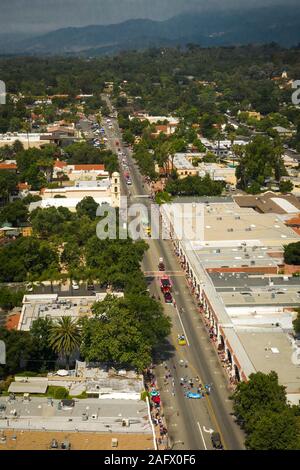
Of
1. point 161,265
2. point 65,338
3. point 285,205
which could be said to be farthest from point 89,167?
point 65,338

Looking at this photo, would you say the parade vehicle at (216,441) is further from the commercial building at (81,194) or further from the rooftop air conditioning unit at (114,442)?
the commercial building at (81,194)

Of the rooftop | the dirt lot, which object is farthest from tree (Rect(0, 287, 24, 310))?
the dirt lot

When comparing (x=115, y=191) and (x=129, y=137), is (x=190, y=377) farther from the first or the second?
(x=129, y=137)

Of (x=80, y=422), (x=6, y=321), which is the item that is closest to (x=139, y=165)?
(x=6, y=321)

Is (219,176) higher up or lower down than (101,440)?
lower down
